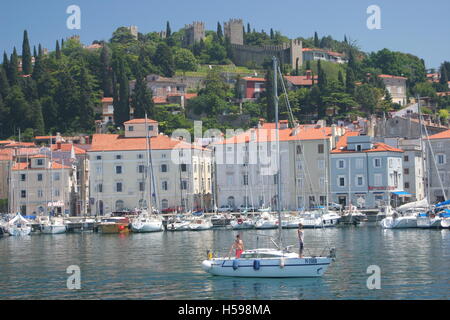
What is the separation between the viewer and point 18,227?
6788cm

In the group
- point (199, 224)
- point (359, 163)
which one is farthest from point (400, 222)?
point (359, 163)

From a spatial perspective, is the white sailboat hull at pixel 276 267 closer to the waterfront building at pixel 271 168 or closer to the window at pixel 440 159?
the waterfront building at pixel 271 168

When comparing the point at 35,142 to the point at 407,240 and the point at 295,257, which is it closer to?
the point at 407,240

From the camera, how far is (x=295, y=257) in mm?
31594

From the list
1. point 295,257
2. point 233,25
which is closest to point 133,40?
point 233,25

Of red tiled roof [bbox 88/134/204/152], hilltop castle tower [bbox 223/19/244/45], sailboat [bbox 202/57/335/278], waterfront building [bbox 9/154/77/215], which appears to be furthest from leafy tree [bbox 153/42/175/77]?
sailboat [bbox 202/57/335/278]

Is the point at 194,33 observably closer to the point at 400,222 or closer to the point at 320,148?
the point at 320,148

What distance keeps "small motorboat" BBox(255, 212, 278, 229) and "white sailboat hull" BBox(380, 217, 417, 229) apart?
8.22m

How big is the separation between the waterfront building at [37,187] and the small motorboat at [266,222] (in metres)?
24.2

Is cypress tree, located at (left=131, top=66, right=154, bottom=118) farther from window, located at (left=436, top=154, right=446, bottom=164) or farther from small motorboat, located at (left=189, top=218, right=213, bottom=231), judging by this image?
small motorboat, located at (left=189, top=218, right=213, bottom=231)

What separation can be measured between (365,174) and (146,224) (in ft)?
74.9

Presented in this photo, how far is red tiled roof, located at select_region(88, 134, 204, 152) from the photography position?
8244cm

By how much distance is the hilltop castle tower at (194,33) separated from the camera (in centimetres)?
18425

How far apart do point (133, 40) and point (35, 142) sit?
78.6m
